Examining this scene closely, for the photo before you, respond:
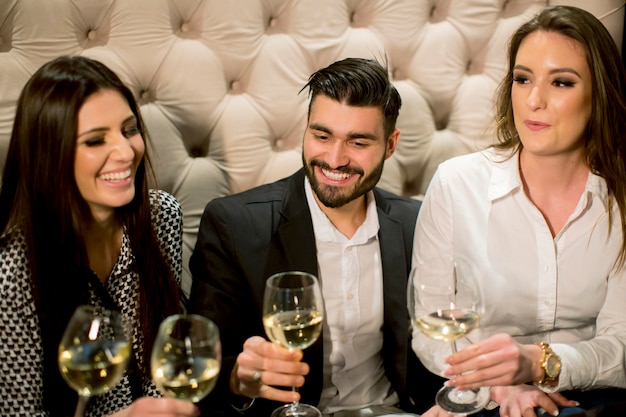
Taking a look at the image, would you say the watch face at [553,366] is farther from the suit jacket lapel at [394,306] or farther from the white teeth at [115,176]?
the white teeth at [115,176]

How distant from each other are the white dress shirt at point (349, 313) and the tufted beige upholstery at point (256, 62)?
41 centimetres

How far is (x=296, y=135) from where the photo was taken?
233 cm

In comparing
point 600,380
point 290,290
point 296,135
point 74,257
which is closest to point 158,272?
point 74,257

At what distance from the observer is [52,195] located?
1.60 metres

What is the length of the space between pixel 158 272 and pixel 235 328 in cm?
26

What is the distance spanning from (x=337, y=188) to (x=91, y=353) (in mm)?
882

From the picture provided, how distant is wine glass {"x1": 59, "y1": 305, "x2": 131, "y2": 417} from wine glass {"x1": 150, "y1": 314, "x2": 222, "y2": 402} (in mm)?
77

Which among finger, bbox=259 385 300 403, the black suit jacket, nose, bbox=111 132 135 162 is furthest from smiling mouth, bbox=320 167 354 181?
finger, bbox=259 385 300 403

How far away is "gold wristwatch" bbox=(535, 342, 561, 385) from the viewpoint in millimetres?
1585

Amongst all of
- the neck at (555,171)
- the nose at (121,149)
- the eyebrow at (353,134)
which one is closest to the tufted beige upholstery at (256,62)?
the eyebrow at (353,134)

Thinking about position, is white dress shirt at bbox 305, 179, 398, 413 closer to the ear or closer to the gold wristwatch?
the ear

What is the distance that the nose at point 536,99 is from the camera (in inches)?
70.0

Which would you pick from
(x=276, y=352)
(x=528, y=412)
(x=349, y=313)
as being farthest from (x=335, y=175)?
(x=528, y=412)

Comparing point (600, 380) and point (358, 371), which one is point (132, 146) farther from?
point (600, 380)
